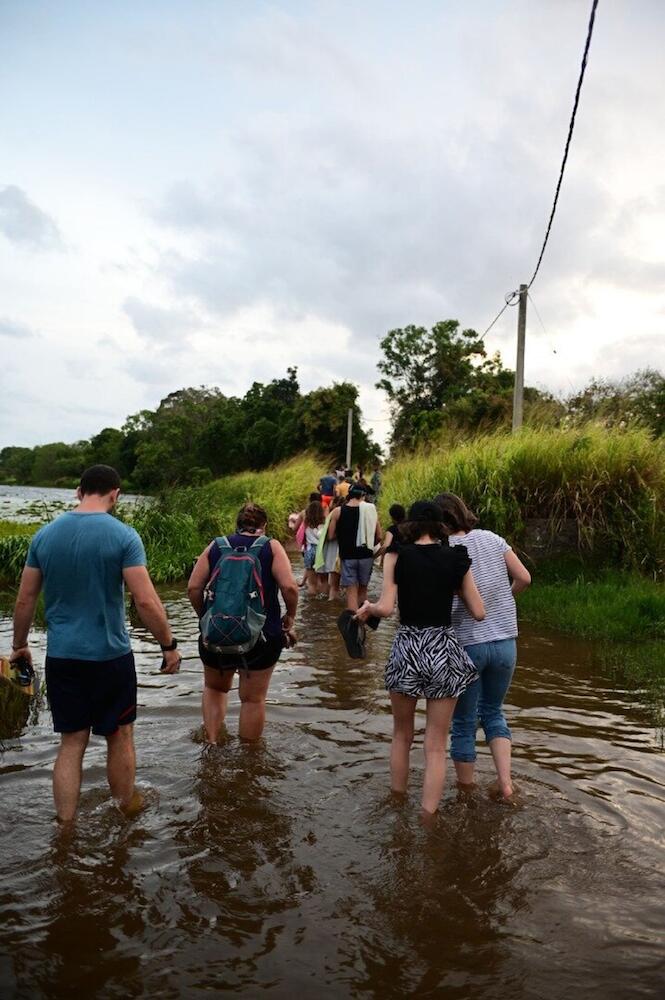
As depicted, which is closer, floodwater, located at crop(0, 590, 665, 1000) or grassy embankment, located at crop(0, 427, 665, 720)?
floodwater, located at crop(0, 590, 665, 1000)

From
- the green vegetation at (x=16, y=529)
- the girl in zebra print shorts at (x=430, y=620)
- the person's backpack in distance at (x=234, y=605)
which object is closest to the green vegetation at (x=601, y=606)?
the girl in zebra print shorts at (x=430, y=620)

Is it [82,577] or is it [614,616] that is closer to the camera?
[82,577]

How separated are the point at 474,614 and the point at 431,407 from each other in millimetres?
54206

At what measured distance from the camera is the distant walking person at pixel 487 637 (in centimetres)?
489

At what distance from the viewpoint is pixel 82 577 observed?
14.0 ft

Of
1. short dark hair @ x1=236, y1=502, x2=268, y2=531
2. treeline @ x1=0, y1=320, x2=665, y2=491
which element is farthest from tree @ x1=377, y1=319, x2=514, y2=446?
short dark hair @ x1=236, y1=502, x2=268, y2=531

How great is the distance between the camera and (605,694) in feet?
25.0

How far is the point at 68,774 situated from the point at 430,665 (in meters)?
2.15

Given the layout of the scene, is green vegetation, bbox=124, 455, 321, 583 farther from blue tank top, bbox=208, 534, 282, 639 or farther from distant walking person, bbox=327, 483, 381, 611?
blue tank top, bbox=208, 534, 282, 639

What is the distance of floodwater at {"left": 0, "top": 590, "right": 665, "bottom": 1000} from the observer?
322cm

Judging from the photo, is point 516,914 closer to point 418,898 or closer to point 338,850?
point 418,898

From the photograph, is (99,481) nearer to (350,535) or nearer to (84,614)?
(84,614)

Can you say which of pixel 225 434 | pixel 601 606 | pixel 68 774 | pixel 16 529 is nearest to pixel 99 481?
pixel 68 774

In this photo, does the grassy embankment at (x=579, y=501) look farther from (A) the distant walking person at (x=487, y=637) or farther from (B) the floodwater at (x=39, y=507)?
(B) the floodwater at (x=39, y=507)
